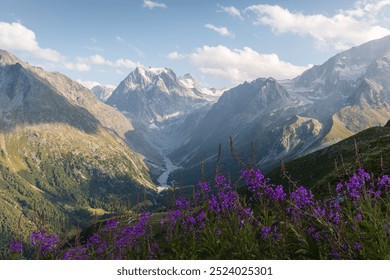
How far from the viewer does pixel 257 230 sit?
28.3ft

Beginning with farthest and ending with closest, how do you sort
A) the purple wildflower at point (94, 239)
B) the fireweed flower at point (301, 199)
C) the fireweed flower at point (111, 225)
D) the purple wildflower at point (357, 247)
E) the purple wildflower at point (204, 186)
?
the fireweed flower at point (111, 225), the purple wildflower at point (94, 239), the purple wildflower at point (204, 186), the fireweed flower at point (301, 199), the purple wildflower at point (357, 247)

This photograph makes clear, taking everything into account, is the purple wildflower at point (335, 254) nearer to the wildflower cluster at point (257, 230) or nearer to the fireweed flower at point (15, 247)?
the wildflower cluster at point (257, 230)

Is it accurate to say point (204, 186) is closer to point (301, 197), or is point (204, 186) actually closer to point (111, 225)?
point (301, 197)

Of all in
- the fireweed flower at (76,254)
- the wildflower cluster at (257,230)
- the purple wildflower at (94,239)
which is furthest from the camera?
the purple wildflower at (94,239)

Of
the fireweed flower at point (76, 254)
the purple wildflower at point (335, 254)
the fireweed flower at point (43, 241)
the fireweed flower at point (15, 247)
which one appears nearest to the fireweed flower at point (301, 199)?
the purple wildflower at point (335, 254)

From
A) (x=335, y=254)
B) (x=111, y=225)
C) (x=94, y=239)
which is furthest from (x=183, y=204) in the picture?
(x=335, y=254)

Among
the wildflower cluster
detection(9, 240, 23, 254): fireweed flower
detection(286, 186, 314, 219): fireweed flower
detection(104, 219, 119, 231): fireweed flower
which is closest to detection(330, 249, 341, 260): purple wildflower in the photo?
the wildflower cluster

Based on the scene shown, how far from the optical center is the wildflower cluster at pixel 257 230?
22.5ft

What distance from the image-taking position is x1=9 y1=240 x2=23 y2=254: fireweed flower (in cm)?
852

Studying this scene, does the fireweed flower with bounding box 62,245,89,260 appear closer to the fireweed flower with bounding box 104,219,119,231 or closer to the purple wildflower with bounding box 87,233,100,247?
the purple wildflower with bounding box 87,233,100,247

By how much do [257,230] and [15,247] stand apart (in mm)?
5899

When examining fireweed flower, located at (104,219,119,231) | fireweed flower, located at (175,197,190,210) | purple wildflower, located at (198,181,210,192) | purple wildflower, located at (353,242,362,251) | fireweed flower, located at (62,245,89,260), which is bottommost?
fireweed flower, located at (62,245,89,260)
